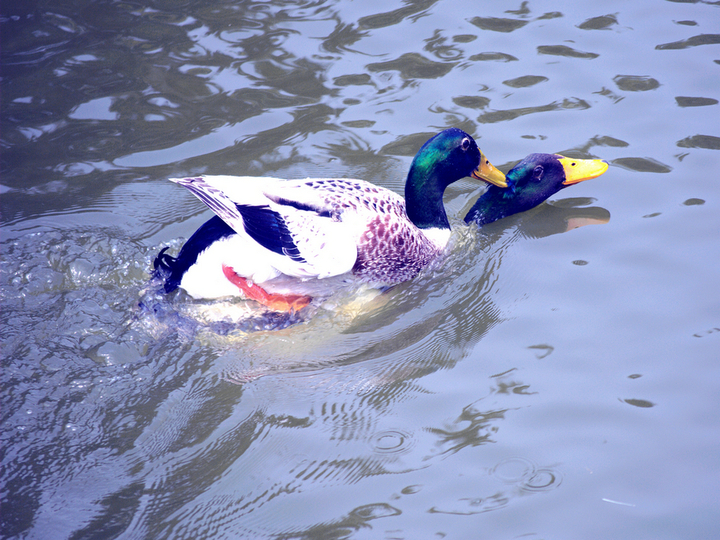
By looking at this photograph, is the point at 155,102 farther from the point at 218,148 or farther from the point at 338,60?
the point at 338,60

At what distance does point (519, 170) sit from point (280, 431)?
2452 millimetres

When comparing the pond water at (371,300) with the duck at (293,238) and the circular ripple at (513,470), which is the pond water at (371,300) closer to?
the circular ripple at (513,470)

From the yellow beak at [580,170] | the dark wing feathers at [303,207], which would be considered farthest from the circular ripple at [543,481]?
the yellow beak at [580,170]

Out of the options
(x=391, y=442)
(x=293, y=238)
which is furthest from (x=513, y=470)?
(x=293, y=238)

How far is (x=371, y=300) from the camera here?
3.75m

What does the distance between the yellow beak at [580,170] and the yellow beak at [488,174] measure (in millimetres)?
425

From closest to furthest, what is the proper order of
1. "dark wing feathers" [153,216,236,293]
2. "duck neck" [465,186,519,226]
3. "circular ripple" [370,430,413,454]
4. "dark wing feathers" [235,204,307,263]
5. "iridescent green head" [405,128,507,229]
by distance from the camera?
"circular ripple" [370,430,413,454] < "dark wing feathers" [235,204,307,263] < "dark wing feathers" [153,216,236,293] < "iridescent green head" [405,128,507,229] < "duck neck" [465,186,519,226]

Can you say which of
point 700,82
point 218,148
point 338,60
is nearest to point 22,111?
point 218,148

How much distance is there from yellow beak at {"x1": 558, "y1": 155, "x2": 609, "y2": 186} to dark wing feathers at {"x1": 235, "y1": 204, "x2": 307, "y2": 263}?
6.46 ft

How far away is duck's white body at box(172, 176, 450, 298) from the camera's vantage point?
3420 mm

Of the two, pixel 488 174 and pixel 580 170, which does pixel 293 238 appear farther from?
pixel 580 170

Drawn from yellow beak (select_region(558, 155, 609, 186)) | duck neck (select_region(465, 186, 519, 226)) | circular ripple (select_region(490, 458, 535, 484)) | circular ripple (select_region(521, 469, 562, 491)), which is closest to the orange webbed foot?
duck neck (select_region(465, 186, 519, 226))

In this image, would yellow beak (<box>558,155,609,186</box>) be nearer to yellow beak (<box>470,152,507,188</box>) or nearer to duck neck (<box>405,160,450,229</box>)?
yellow beak (<box>470,152,507,188</box>)

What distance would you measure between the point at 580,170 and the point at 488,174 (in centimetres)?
64
